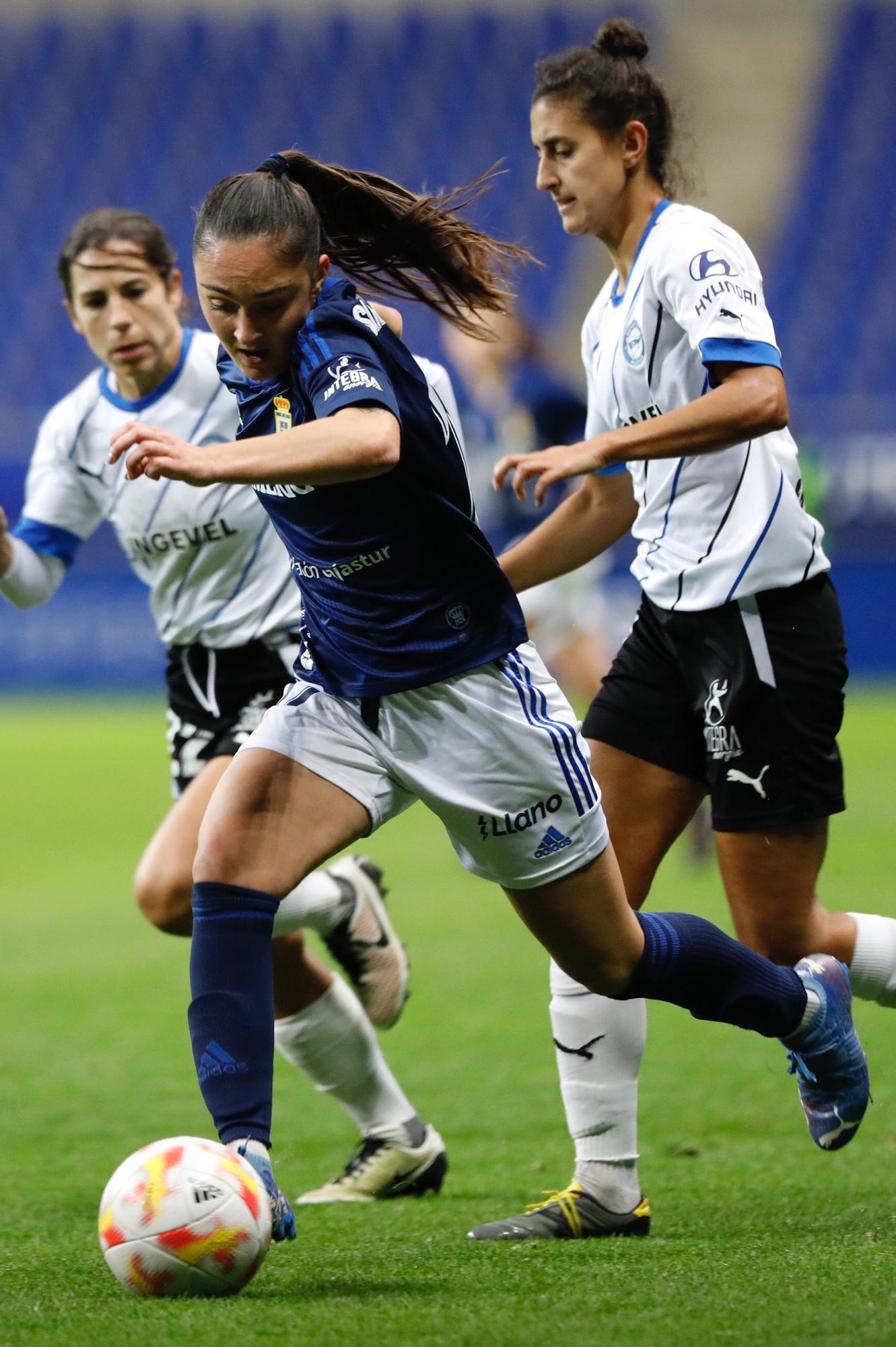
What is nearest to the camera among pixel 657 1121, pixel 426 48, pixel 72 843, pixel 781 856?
pixel 781 856

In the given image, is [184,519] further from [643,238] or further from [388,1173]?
[388,1173]

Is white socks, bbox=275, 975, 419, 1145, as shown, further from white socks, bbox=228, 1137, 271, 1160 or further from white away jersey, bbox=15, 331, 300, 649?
white socks, bbox=228, 1137, 271, 1160

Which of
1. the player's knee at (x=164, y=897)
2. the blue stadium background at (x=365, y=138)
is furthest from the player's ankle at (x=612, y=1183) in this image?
the blue stadium background at (x=365, y=138)

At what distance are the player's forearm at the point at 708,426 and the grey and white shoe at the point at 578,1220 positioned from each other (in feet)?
4.77

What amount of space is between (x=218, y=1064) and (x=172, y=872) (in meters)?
1.13

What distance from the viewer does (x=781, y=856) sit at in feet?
12.0

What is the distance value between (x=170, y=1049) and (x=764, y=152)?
57.6 ft

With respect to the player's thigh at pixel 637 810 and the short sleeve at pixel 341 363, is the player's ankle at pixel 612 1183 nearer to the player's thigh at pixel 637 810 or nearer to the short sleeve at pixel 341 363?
the player's thigh at pixel 637 810

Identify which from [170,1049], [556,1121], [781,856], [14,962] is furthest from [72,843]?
[781,856]

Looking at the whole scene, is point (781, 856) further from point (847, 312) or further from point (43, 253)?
point (43, 253)

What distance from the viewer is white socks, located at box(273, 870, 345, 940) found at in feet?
13.2

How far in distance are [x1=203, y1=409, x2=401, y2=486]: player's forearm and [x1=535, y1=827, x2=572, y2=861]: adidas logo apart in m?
0.72

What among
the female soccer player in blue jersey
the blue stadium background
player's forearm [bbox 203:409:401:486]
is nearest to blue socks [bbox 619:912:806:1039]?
the female soccer player in blue jersey

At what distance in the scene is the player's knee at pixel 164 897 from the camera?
4.12m
